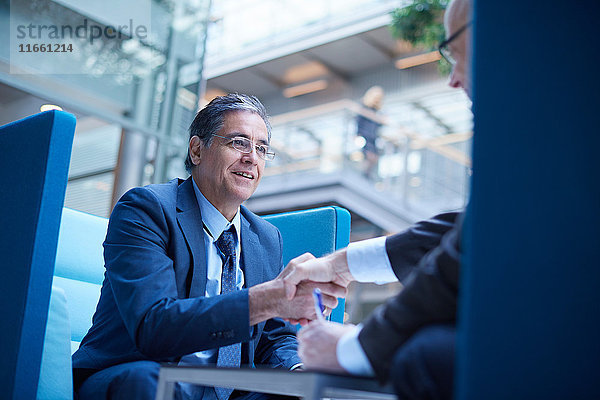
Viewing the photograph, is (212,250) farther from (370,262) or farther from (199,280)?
(370,262)

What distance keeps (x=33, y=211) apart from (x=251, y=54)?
39.4 ft

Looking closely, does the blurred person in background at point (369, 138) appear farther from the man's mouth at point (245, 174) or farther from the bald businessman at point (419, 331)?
the bald businessman at point (419, 331)

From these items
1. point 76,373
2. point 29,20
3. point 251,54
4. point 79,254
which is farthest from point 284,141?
point 76,373

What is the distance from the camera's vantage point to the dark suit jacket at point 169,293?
1573 millimetres

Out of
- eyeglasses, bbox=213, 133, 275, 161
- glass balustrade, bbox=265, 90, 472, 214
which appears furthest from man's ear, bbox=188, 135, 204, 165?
glass balustrade, bbox=265, 90, 472, 214

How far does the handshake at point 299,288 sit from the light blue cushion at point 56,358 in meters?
0.58

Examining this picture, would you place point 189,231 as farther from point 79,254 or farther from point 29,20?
point 29,20

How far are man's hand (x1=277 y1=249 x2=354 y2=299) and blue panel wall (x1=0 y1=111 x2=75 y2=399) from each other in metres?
0.67

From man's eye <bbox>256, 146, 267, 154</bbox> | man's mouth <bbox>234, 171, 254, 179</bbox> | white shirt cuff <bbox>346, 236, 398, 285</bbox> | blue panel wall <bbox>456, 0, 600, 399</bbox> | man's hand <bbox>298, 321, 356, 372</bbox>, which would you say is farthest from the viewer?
man's eye <bbox>256, 146, 267, 154</bbox>

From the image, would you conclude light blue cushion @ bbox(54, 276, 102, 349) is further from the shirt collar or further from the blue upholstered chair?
the shirt collar

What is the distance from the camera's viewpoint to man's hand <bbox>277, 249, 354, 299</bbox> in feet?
5.36

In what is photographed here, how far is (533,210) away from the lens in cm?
87

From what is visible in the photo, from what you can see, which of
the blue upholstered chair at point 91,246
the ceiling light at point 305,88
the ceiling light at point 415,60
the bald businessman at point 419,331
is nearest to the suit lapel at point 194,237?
the blue upholstered chair at point 91,246

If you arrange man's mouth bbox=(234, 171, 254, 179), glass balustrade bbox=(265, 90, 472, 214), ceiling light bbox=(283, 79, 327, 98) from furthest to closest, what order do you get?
ceiling light bbox=(283, 79, 327, 98), glass balustrade bbox=(265, 90, 472, 214), man's mouth bbox=(234, 171, 254, 179)
